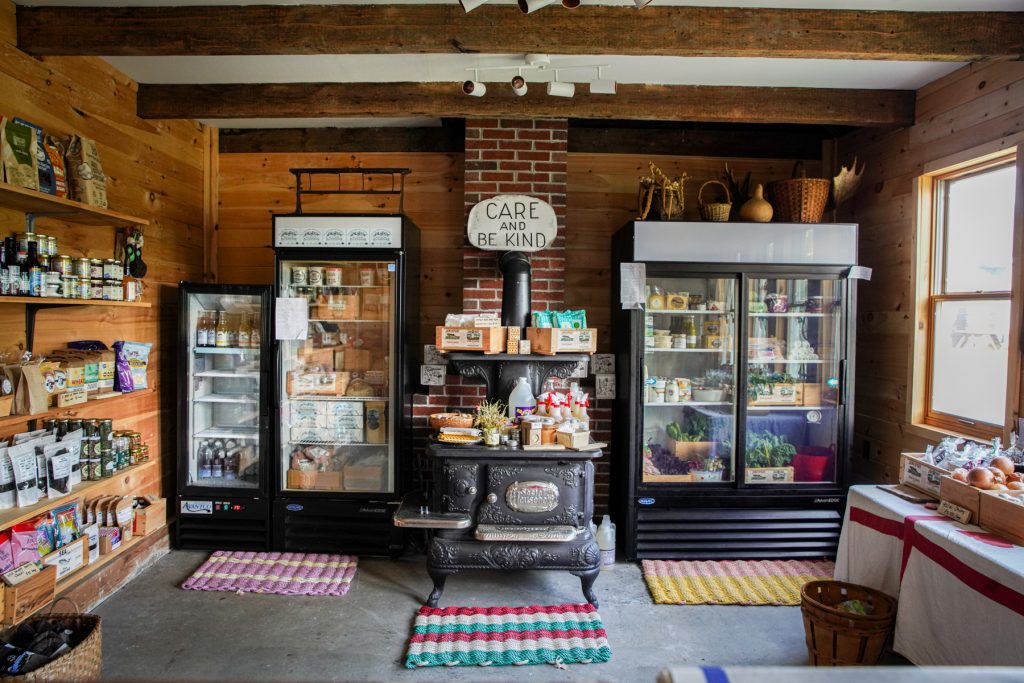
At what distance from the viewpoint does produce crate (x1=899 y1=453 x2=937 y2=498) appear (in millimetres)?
2531

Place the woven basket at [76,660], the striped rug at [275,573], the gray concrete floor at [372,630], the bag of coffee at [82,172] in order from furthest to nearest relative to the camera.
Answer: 1. the striped rug at [275,573]
2. the bag of coffee at [82,172]
3. the gray concrete floor at [372,630]
4. the woven basket at [76,660]

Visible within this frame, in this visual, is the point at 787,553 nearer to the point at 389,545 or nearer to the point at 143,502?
the point at 389,545

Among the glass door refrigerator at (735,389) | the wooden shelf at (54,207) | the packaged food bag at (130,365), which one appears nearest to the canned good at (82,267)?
the wooden shelf at (54,207)

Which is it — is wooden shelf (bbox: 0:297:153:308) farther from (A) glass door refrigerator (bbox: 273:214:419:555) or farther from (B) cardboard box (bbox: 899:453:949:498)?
(B) cardboard box (bbox: 899:453:949:498)

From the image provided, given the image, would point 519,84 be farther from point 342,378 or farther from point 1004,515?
point 1004,515

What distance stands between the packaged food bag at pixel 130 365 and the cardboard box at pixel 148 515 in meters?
0.71

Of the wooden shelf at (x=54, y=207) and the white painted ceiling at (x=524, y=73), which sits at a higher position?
the white painted ceiling at (x=524, y=73)

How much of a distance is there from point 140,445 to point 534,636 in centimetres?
237

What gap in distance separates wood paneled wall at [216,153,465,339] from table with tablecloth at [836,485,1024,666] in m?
2.76

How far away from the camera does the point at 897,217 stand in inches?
139

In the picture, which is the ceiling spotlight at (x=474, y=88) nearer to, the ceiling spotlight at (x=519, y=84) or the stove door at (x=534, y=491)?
the ceiling spotlight at (x=519, y=84)

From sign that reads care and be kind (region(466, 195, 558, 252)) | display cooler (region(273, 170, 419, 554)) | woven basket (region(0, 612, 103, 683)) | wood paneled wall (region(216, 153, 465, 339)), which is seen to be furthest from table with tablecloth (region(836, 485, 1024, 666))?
woven basket (region(0, 612, 103, 683))

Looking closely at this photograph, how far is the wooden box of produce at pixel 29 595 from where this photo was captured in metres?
2.33

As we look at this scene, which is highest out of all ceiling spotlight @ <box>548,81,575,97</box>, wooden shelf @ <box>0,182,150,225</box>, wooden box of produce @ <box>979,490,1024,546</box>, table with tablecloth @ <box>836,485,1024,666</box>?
ceiling spotlight @ <box>548,81,575,97</box>
